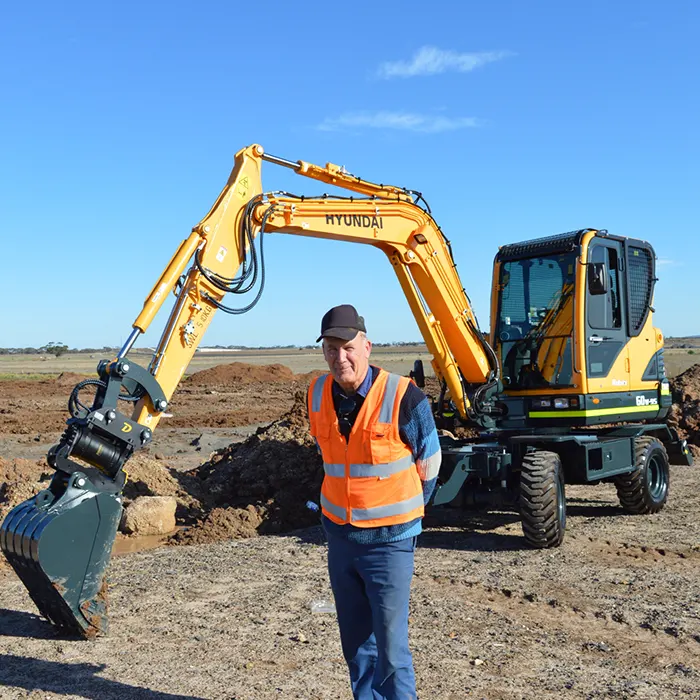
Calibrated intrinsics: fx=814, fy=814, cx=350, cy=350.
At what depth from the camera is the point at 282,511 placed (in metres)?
10.1

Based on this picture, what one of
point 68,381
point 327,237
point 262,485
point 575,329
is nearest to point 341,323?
point 327,237

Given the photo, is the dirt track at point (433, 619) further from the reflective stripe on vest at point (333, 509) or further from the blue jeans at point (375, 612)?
the reflective stripe on vest at point (333, 509)

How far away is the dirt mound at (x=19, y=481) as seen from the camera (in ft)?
31.0

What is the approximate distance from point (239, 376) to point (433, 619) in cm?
3245

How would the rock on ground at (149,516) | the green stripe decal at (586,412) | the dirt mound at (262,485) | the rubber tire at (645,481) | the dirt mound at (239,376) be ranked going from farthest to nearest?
the dirt mound at (239,376) < the rubber tire at (645,481) < the dirt mound at (262,485) < the rock on ground at (149,516) < the green stripe decal at (586,412)

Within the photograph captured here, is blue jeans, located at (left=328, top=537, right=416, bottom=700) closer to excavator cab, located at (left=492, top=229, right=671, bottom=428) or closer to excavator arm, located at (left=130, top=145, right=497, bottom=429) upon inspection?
excavator arm, located at (left=130, top=145, right=497, bottom=429)

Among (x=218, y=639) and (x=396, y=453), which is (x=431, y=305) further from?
(x=396, y=453)

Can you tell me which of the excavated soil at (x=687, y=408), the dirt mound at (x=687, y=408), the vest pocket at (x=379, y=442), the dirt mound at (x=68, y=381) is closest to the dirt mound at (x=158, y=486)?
the vest pocket at (x=379, y=442)

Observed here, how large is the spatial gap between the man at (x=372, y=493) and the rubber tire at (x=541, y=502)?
4.42 metres

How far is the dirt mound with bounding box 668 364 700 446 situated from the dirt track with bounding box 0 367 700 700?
619 centimetres

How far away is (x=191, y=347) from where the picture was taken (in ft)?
23.0

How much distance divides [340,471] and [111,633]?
299 cm

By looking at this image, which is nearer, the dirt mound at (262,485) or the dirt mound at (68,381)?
the dirt mound at (262,485)

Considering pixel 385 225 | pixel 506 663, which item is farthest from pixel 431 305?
pixel 506 663
